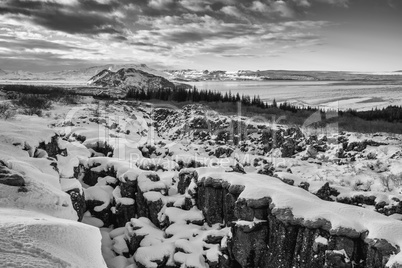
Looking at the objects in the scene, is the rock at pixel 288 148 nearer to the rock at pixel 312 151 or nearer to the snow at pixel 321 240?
the rock at pixel 312 151

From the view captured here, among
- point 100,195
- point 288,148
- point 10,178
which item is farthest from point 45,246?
point 288,148

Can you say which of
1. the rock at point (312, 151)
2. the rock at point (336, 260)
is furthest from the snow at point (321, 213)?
the rock at point (312, 151)

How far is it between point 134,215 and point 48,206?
840 centimetres

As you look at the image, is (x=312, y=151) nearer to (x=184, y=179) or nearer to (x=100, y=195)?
(x=184, y=179)

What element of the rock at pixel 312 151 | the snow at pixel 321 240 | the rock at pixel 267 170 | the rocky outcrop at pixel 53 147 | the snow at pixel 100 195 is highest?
the rocky outcrop at pixel 53 147

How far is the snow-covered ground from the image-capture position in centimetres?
645

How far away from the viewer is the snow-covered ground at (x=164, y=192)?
6.45m

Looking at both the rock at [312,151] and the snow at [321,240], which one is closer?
the snow at [321,240]

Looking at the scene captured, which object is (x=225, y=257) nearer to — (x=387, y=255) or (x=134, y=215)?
(x=387, y=255)

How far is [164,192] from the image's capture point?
1658cm

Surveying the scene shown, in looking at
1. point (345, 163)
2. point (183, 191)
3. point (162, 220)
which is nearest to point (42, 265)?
point (162, 220)

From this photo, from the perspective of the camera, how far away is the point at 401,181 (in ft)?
51.1

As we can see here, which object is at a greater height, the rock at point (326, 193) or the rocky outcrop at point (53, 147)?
the rocky outcrop at point (53, 147)

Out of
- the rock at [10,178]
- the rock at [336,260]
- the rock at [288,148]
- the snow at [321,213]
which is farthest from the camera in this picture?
the rock at [288,148]
